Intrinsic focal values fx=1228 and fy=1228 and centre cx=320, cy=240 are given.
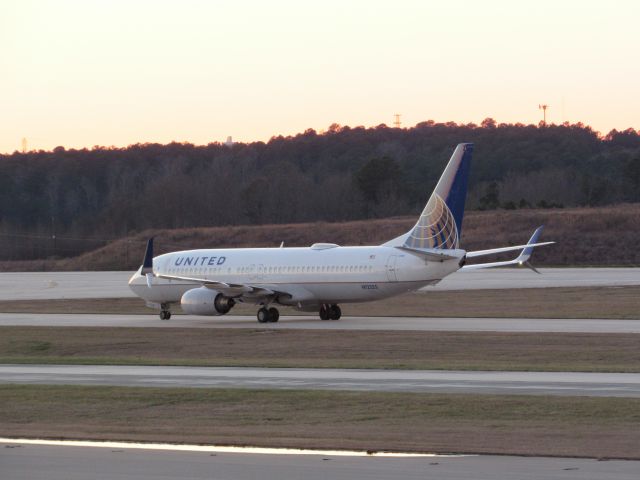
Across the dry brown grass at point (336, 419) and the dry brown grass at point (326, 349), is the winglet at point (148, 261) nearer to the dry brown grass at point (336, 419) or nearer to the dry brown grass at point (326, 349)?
the dry brown grass at point (326, 349)

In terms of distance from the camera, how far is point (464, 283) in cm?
7188

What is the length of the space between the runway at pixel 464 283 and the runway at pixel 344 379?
38.4 m

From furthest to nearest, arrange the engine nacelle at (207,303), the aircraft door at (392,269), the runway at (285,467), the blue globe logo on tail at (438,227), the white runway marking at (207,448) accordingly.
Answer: the engine nacelle at (207,303) < the aircraft door at (392,269) < the blue globe logo on tail at (438,227) < the white runway marking at (207,448) < the runway at (285,467)

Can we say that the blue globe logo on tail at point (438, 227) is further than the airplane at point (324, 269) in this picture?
No

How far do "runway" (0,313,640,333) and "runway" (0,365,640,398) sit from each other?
1256 cm

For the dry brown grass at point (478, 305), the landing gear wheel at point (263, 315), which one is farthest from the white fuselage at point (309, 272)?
the dry brown grass at point (478, 305)

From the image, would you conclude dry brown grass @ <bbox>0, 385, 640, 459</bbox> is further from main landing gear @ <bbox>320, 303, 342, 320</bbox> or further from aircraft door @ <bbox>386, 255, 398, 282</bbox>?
main landing gear @ <bbox>320, 303, 342, 320</bbox>

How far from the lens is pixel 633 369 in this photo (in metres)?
27.1

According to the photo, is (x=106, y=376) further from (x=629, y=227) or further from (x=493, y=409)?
(x=629, y=227)

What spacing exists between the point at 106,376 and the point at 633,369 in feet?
38.3

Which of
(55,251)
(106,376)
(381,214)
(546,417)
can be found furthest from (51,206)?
(546,417)

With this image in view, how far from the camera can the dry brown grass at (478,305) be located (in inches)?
1957

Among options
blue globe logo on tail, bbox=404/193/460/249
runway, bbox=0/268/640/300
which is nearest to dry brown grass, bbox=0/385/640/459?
blue globe logo on tail, bbox=404/193/460/249

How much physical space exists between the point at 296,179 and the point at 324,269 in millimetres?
98365
